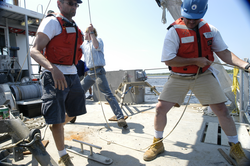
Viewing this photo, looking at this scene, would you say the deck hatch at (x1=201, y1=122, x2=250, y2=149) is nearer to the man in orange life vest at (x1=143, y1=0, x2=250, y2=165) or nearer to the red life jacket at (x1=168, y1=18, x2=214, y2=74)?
the man in orange life vest at (x1=143, y1=0, x2=250, y2=165)

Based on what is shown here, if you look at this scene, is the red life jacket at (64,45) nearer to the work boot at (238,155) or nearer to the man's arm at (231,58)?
the man's arm at (231,58)

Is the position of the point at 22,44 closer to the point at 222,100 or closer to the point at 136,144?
the point at 136,144

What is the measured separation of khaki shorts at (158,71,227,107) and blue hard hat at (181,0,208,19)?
668 millimetres

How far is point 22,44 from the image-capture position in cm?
761

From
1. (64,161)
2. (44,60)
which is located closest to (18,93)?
(64,161)

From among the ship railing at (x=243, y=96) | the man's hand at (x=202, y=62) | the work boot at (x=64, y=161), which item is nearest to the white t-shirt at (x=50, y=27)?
the work boot at (x=64, y=161)

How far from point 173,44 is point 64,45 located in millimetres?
1207

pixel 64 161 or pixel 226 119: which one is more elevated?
pixel 226 119

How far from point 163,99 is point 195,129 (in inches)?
48.0

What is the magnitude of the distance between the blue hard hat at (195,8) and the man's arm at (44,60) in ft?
4.90

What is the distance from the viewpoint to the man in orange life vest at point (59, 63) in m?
1.65

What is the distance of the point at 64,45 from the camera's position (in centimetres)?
181

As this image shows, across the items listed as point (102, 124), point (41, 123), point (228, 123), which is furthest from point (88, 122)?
point (228, 123)

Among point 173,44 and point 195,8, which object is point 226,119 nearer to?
point 173,44
